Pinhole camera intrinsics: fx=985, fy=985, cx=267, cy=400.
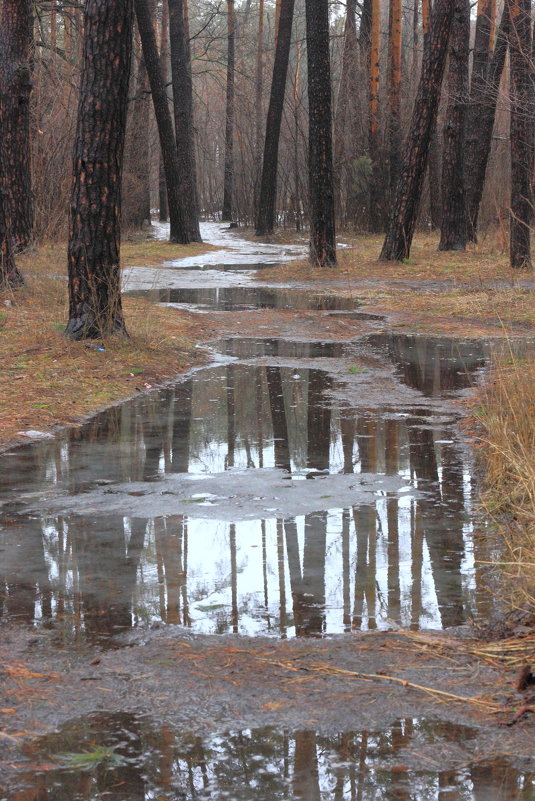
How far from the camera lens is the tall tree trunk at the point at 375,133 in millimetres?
28188

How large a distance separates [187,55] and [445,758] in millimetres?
25658

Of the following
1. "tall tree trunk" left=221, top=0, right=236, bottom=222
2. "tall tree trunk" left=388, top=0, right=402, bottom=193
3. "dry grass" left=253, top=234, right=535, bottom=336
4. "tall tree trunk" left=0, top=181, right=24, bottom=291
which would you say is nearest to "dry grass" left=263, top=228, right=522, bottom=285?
"dry grass" left=253, top=234, right=535, bottom=336

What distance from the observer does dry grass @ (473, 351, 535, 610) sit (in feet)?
13.3

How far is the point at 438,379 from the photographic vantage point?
9.09m

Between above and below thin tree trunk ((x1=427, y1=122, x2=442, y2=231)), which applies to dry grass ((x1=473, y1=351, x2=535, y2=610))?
below

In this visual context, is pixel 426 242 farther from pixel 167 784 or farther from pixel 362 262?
pixel 167 784

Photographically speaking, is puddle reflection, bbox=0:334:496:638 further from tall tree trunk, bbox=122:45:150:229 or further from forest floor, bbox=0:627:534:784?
tall tree trunk, bbox=122:45:150:229

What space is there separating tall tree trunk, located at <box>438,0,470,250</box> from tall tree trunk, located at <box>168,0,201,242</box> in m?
7.47

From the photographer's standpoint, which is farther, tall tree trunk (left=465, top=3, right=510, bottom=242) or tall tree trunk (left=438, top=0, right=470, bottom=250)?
tall tree trunk (left=465, top=3, right=510, bottom=242)

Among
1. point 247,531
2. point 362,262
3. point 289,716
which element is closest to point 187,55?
point 362,262

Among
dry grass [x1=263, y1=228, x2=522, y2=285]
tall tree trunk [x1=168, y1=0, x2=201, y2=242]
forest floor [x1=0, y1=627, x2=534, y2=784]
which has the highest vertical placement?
tall tree trunk [x1=168, y1=0, x2=201, y2=242]

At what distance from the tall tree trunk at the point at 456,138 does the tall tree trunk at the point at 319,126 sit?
2798 mm

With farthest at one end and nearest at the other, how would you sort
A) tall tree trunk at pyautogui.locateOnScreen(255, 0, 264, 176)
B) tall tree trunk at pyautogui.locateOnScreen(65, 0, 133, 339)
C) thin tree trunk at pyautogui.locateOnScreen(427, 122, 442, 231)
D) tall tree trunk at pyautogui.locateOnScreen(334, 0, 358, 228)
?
tall tree trunk at pyautogui.locateOnScreen(255, 0, 264, 176), tall tree trunk at pyautogui.locateOnScreen(334, 0, 358, 228), thin tree trunk at pyautogui.locateOnScreen(427, 122, 442, 231), tall tree trunk at pyautogui.locateOnScreen(65, 0, 133, 339)

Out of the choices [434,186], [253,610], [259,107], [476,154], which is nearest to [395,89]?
[434,186]
